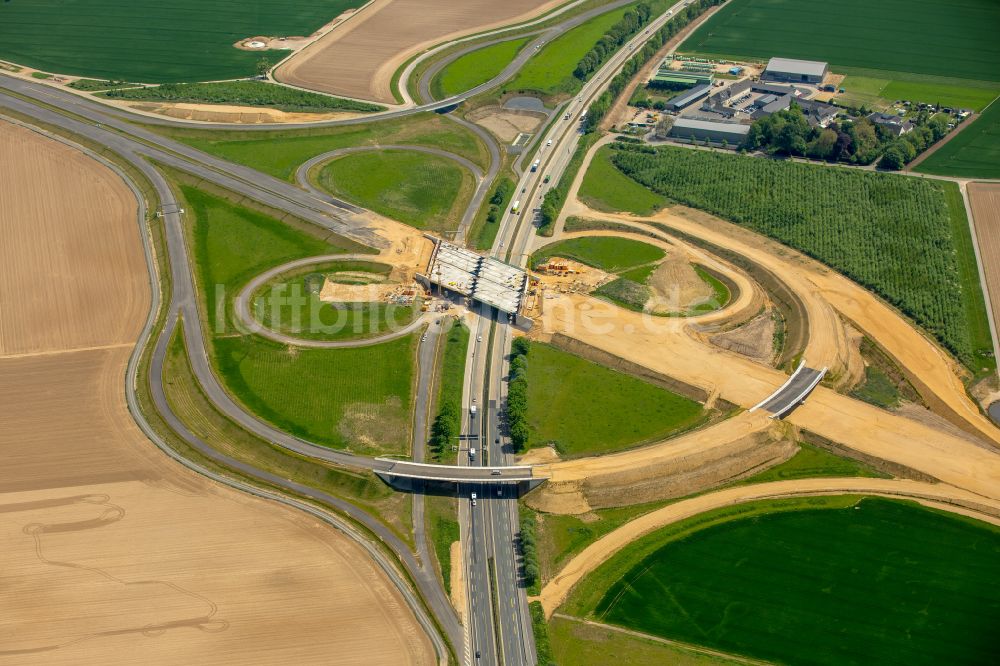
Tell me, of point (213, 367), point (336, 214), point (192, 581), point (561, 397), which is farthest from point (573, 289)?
point (192, 581)

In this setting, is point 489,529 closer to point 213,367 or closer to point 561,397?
point 561,397

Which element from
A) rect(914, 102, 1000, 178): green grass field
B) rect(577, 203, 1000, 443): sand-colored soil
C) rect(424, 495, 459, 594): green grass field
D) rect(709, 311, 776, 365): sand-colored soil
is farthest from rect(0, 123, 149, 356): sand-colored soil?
rect(914, 102, 1000, 178): green grass field

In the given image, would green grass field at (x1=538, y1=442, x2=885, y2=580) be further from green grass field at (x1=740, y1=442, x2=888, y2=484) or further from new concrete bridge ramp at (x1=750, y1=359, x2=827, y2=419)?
new concrete bridge ramp at (x1=750, y1=359, x2=827, y2=419)

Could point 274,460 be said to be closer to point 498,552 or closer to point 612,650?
point 498,552

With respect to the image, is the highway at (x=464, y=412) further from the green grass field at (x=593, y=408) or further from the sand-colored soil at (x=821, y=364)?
the sand-colored soil at (x=821, y=364)

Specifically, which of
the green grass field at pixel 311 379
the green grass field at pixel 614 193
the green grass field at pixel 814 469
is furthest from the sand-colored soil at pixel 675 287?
the green grass field at pixel 311 379
